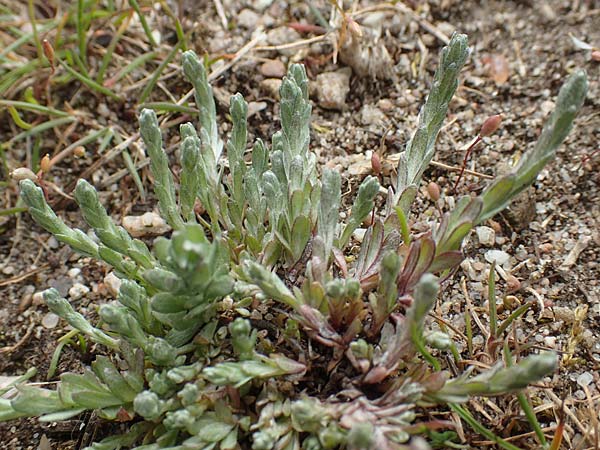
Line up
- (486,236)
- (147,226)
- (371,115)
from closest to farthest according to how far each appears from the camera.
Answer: (486,236), (147,226), (371,115)

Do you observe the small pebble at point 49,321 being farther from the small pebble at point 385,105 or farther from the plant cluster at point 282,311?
the small pebble at point 385,105

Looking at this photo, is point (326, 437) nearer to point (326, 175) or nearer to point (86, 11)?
point (326, 175)

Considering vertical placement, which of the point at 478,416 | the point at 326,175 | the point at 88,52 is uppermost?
the point at 326,175

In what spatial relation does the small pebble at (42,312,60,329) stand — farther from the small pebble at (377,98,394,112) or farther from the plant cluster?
the small pebble at (377,98,394,112)

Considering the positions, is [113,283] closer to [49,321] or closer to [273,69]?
[49,321]

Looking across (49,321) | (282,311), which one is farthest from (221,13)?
(282,311)

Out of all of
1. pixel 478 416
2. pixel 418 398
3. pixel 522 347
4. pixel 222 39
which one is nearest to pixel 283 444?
pixel 418 398

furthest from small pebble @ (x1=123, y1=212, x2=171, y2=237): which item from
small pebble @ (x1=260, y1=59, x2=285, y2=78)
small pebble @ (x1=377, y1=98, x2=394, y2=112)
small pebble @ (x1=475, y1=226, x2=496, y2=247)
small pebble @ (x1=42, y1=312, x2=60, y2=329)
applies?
small pebble @ (x1=475, y1=226, x2=496, y2=247)
